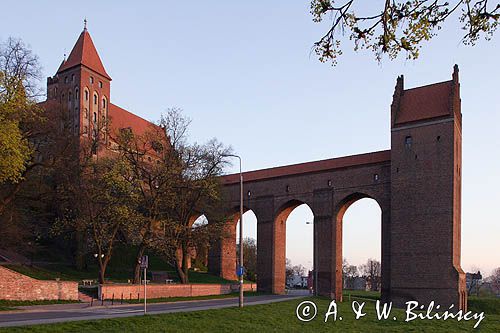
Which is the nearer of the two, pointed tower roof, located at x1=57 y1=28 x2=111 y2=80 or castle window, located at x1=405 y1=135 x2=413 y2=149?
castle window, located at x1=405 y1=135 x2=413 y2=149

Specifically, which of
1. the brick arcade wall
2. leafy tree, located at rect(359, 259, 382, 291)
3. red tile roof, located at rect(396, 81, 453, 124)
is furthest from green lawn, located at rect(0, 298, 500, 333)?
leafy tree, located at rect(359, 259, 382, 291)

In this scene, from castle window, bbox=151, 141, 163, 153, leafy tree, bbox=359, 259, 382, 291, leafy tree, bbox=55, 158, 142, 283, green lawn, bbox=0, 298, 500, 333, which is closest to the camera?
green lawn, bbox=0, 298, 500, 333

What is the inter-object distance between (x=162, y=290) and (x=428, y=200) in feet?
69.8

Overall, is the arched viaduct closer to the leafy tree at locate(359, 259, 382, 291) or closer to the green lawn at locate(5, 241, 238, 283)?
the green lawn at locate(5, 241, 238, 283)

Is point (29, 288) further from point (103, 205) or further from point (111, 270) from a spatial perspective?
point (111, 270)

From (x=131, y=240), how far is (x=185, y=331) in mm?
21582

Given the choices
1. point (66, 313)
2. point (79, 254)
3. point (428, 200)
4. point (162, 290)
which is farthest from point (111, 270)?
point (428, 200)

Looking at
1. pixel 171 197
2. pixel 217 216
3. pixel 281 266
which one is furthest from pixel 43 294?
pixel 281 266

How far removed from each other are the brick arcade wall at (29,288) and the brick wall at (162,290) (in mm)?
2558

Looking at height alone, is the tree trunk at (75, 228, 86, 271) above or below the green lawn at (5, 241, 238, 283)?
above

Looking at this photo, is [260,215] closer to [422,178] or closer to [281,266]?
[281,266]

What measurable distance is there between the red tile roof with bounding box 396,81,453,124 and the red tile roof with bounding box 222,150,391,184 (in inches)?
144

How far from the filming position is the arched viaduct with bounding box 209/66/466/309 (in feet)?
135

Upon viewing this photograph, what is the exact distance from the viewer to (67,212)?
4012cm
